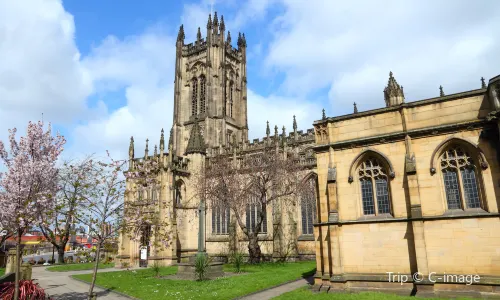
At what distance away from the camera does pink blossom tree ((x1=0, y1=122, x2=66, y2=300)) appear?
1131 centimetres

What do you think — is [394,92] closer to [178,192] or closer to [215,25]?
[178,192]

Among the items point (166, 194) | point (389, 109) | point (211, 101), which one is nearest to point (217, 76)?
point (211, 101)

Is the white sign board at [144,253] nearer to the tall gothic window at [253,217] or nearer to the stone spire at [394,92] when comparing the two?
the tall gothic window at [253,217]

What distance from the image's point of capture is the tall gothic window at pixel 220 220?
37375 millimetres

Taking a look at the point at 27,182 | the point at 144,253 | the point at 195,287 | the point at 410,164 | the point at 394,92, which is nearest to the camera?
the point at 27,182

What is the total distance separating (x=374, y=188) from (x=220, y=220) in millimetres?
24947

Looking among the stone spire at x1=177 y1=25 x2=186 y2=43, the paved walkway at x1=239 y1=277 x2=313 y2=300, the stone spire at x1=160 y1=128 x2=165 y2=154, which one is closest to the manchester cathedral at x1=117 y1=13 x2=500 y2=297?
the paved walkway at x1=239 y1=277 x2=313 y2=300

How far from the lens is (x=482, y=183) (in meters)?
13.4

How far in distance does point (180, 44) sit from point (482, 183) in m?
53.7

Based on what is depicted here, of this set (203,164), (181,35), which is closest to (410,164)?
(203,164)

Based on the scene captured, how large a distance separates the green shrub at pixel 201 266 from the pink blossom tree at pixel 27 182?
9980 mm

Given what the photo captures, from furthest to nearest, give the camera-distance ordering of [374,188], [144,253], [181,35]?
[181,35], [144,253], [374,188]

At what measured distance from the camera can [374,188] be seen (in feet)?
50.2

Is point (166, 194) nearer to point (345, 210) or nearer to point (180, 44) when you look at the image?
point (345, 210)
